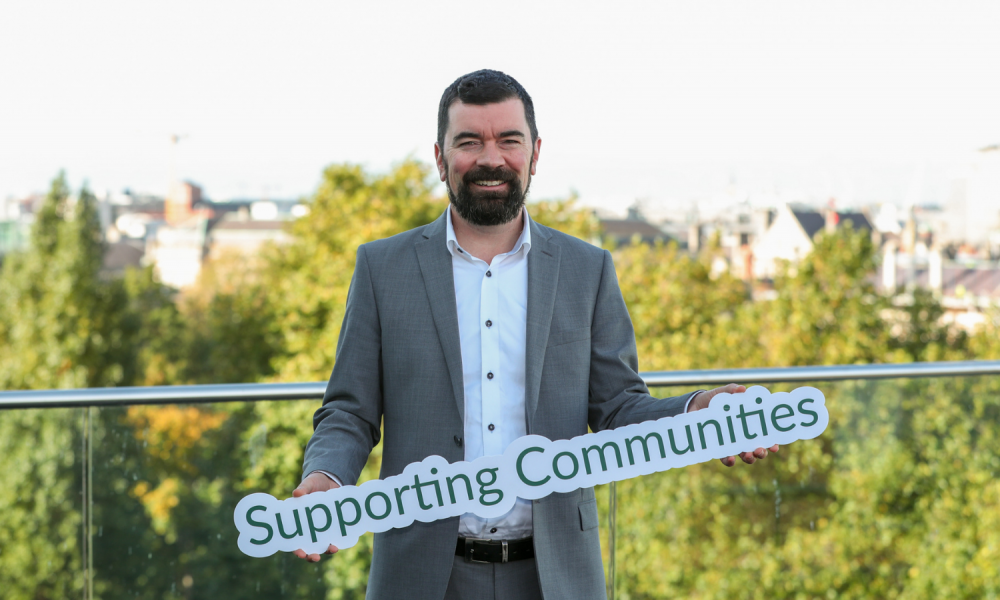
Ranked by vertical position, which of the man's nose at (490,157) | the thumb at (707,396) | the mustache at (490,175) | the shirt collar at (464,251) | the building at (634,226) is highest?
the building at (634,226)

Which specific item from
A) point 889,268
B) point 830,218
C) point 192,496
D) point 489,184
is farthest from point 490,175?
point 830,218

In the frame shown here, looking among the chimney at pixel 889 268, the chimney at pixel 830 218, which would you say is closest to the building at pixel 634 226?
the chimney at pixel 830 218

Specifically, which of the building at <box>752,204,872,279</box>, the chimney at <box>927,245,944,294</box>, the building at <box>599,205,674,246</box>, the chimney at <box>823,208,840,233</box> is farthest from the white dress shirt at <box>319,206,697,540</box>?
the building at <box>599,205,674,246</box>

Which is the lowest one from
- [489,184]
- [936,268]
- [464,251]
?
[464,251]

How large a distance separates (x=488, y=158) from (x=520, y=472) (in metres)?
0.59

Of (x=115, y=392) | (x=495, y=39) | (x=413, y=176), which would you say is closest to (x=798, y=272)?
(x=413, y=176)

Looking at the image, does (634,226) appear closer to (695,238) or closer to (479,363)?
(695,238)

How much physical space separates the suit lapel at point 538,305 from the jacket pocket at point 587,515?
0.71 feet

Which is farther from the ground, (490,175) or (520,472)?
(490,175)

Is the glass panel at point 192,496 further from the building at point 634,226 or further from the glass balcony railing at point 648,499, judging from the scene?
the building at point 634,226

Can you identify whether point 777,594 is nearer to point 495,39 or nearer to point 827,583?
point 827,583

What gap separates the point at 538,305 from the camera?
1790 mm

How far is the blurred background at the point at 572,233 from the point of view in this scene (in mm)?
2977

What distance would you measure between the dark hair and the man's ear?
15 mm
